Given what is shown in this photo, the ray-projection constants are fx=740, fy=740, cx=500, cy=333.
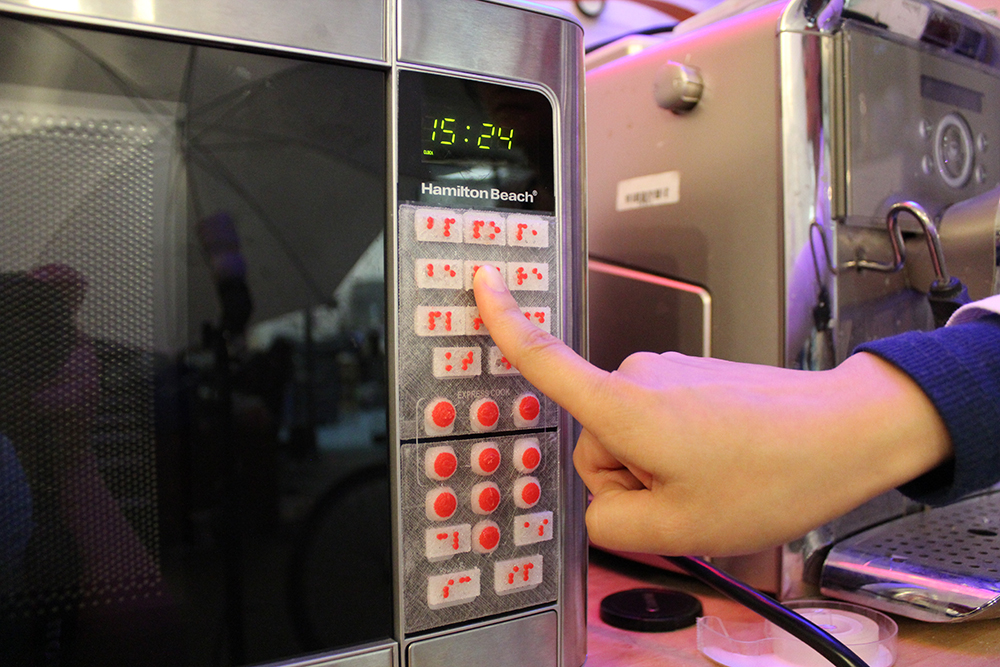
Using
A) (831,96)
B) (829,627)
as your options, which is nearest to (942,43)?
(831,96)

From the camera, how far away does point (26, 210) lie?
343 millimetres

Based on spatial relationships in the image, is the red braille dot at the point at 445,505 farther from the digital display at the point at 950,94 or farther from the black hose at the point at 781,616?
the digital display at the point at 950,94

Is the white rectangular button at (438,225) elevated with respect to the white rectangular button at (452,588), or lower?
elevated

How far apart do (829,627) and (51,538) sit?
1.59 ft

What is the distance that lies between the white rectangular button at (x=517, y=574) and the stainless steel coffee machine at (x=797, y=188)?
0.22 metres

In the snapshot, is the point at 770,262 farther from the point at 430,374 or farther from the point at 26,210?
the point at 26,210

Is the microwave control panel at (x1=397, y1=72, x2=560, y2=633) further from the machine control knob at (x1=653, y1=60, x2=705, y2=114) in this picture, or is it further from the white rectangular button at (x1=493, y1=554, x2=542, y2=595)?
the machine control knob at (x1=653, y1=60, x2=705, y2=114)

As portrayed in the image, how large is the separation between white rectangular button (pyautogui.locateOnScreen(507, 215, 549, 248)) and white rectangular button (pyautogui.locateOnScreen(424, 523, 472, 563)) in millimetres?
169

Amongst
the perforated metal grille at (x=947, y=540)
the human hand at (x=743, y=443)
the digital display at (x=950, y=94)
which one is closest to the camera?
the human hand at (x=743, y=443)

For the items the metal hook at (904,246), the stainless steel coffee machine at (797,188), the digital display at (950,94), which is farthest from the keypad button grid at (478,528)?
the digital display at (950,94)

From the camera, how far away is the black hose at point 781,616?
0.43 meters

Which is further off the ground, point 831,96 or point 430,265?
point 831,96

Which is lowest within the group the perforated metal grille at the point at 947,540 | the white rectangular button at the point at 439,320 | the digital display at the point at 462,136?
the perforated metal grille at the point at 947,540

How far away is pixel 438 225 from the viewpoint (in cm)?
42
